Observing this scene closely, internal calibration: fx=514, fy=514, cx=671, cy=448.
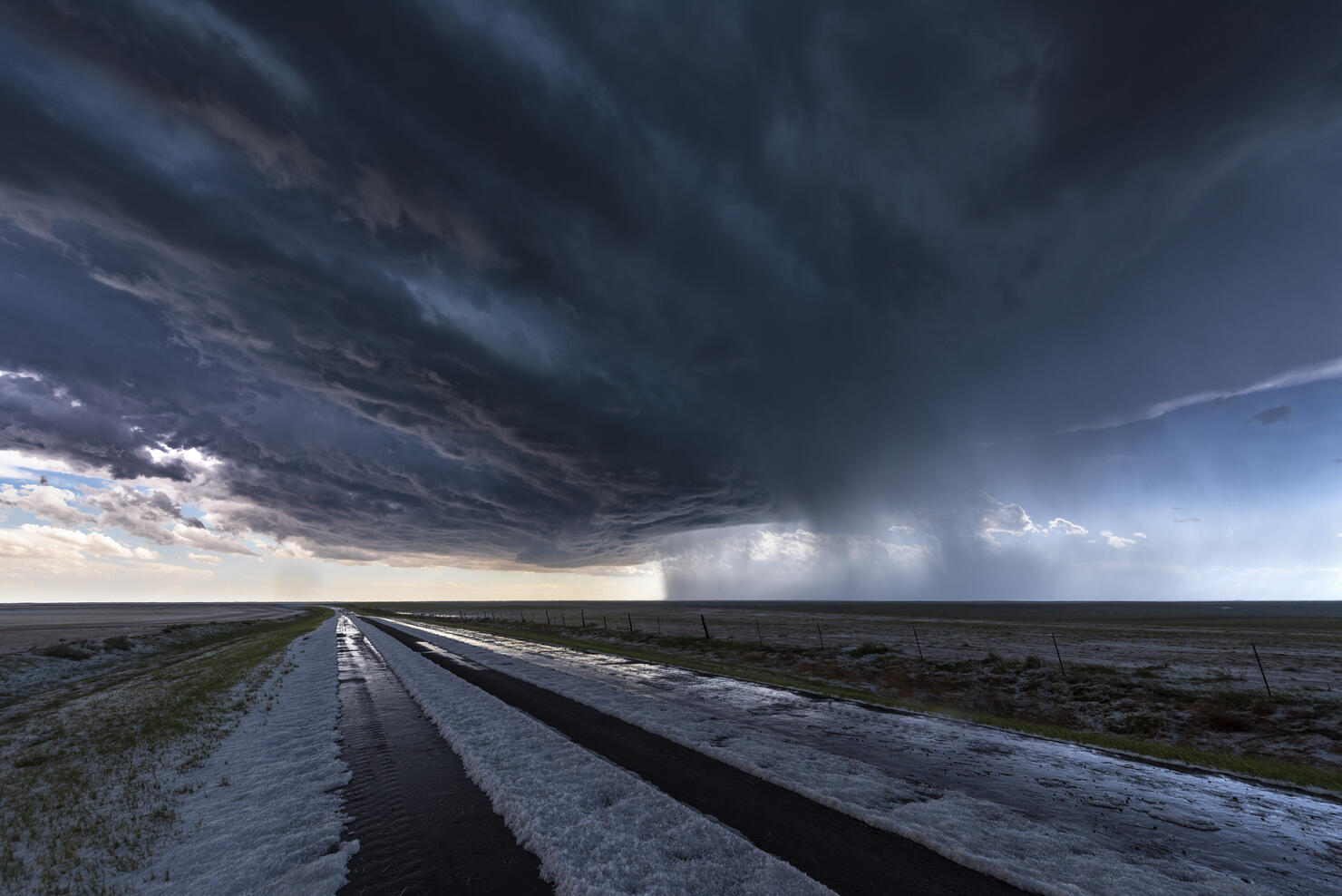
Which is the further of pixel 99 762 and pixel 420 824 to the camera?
pixel 99 762

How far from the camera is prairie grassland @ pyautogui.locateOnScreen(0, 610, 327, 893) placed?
8273 millimetres

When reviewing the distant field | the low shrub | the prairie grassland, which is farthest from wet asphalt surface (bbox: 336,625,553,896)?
the low shrub

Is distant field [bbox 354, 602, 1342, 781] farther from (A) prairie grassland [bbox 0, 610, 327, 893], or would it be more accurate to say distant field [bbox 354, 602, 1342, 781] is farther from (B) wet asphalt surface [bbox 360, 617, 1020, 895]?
(A) prairie grassland [bbox 0, 610, 327, 893]

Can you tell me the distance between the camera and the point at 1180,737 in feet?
58.5

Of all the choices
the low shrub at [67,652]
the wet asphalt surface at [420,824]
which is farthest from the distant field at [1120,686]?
the low shrub at [67,652]

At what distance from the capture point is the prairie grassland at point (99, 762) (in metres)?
8.27

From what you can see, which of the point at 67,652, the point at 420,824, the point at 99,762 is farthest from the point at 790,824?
the point at 67,652

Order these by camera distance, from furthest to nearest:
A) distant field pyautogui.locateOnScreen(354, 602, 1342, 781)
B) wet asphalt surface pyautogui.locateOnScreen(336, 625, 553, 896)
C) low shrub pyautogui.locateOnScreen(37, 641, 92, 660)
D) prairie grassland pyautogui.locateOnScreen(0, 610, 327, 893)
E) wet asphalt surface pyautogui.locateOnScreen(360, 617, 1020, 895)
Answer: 1. low shrub pyautogui.locateOnScreen(37, 641, 92, 660)
2. distant field pyautogui.locateOnScreen(354, 602, 1342, 781)
3. prairie grassland pyautogui.locateOnScreen(0, 610, 327, 893)
4. wet asphalt surface pyautogui.locateOnScreen(336, 625, 553, 896)
5. wet asphalt surface pyautogui.locateOnScreen(360, 617, 1020, 895)

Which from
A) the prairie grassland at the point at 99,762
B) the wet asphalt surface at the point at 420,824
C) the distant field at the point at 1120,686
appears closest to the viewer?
the wet asphalt surface at the point at 420,824

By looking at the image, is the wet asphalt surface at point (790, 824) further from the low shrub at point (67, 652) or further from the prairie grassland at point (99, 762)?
the low shrub at point (67, 652)

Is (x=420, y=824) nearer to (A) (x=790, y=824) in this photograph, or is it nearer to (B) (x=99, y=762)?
(A) (x=790, y=824)

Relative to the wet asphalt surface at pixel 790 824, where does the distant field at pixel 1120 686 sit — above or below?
below

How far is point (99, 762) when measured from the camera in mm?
13812

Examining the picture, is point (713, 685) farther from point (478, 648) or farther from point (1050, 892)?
point (478, 648)
